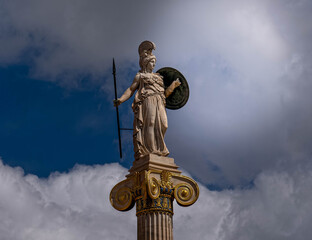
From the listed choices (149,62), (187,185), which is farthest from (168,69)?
(187,185)

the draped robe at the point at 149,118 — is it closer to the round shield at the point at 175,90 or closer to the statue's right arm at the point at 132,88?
the statue's right arm at the point at 132,88

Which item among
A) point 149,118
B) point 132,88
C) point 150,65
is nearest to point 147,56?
point 150,65

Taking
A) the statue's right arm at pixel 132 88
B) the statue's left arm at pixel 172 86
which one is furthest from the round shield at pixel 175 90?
the statue's right arm at pixel 132 88

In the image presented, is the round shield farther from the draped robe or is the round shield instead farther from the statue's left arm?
the draped robe

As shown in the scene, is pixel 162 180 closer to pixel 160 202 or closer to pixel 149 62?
pixel 160 202

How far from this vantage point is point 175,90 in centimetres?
3005

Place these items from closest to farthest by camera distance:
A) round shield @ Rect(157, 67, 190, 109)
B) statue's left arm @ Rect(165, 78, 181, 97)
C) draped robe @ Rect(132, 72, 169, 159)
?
draped robe @ Rect(132, 72, 169, 159), statue's left arm @ Rect(165, 78, 181, 97), round shield @ Rect(157, 67, 190, 109)

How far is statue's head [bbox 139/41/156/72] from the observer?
2889 centimetres

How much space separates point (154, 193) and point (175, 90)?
662cm

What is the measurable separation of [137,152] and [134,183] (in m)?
1.52

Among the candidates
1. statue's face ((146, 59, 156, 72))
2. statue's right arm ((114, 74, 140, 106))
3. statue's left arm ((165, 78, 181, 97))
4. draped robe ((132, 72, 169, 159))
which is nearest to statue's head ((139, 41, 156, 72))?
statue's face ((146, 59, 156, 72))

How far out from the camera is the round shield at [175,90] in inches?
1177

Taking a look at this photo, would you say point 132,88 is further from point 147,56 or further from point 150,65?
point 147,56

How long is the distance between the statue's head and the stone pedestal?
192 inches
